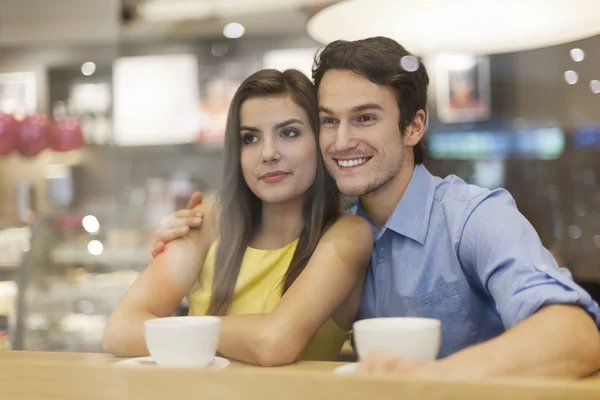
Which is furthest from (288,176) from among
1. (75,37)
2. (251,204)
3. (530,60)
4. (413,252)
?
(75,37)

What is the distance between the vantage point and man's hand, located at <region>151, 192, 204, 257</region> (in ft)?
3.15

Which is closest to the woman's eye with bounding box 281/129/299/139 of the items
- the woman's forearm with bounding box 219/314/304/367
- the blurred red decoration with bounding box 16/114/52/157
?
the woman's forearm with bounding box 219/314/304/367

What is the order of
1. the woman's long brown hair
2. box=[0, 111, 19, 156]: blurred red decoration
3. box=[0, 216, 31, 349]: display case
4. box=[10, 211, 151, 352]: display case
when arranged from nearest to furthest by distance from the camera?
1. the woman's long brown hair
2. box=[10, 211, 151, 352]: display case
3. box=[0, 111, 19, 156]: blurred red decoration
4. box=[0, 216, 31, 349]: display case

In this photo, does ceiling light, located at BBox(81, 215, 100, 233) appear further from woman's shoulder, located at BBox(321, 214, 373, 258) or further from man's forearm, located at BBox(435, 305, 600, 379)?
man's forearm, located at BBox(435, 305, 600, 379)

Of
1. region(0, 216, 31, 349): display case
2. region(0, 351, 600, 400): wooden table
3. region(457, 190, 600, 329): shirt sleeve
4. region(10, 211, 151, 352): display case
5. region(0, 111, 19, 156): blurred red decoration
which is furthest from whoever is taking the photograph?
region(0, 216, 31, 349): display case

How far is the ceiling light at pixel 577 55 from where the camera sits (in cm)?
86

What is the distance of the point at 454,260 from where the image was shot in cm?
85

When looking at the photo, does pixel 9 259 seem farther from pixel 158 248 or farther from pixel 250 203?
pixel 250 203

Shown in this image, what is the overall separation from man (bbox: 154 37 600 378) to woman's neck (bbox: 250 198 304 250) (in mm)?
85

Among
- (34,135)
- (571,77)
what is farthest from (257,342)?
(34,135)

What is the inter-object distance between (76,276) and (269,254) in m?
1.08

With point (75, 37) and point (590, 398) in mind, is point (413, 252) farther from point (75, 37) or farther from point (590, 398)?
point (75, 37)

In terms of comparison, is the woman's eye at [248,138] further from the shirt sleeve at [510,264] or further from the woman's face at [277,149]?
the shirt sleeve at [510,264]

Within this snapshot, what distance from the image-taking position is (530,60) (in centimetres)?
86
